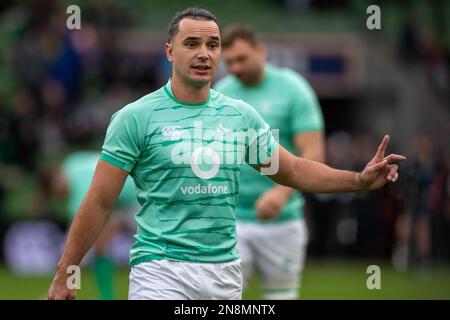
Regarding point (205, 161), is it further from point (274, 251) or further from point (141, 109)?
point (274, 251)

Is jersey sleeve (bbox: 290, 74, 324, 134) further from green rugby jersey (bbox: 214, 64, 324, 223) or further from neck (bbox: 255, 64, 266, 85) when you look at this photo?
neck (bbox: 255, 64, 266, 85)

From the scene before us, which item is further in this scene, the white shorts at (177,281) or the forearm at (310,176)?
the forearm at (310,176)

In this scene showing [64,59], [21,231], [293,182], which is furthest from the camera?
[64,59]

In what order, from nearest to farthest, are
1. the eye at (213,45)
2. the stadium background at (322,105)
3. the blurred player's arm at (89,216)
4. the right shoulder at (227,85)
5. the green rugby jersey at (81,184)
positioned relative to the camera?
the blurred player's arm at (89,216) → the eye at (213,45) → the right shoulder at (227,85) → the green rugby jersey at (81,184) → the stadium background at (322,105)

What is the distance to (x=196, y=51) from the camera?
6.21 metres

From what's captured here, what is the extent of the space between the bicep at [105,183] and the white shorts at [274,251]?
3.33m

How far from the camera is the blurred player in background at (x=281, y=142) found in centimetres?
916

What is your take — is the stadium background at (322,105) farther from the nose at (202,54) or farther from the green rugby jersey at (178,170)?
the nose at (202,54)

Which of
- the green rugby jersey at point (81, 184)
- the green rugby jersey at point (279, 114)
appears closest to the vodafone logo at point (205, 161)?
the green rugby jersey at point (279, 114)

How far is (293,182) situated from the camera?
21.5ft

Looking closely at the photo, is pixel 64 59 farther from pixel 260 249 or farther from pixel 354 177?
pixel 354 177

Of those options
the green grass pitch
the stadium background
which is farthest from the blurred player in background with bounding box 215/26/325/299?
the stadium background

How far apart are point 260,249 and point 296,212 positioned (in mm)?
447
